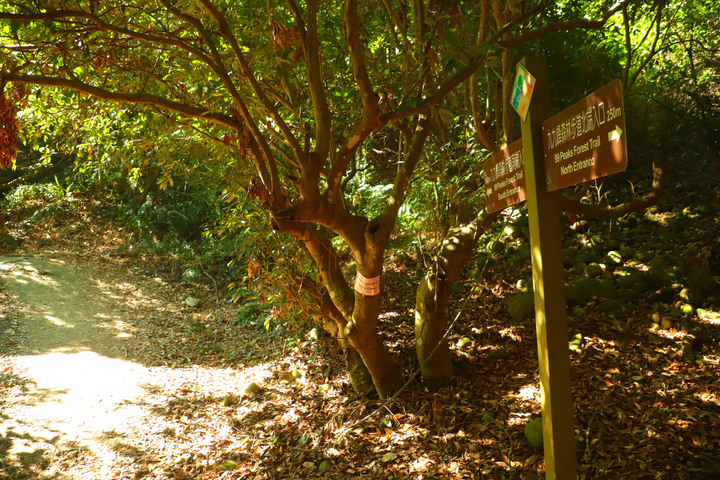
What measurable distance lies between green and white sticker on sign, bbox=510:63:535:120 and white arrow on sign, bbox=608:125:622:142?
1.74 feet

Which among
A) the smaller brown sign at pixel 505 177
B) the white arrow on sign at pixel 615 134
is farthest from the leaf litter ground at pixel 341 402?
the white arrow on sign at pixel 615 134

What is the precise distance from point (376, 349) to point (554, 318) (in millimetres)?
2433

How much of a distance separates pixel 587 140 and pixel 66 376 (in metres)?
5.96

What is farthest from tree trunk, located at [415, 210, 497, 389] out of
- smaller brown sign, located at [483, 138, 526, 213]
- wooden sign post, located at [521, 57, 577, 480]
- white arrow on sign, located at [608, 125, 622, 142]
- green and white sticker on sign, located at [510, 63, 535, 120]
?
white arrow on sign, located at [608, 125, 622, 142]

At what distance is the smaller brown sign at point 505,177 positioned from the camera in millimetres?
2316

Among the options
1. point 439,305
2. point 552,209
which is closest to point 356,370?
point 439,305

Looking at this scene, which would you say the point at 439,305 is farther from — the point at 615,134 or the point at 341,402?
the point at 615,134

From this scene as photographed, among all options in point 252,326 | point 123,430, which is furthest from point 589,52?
point 123,430

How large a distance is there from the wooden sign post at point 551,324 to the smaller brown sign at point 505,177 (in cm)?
22

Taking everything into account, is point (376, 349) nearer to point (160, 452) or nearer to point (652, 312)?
point (160, 452)

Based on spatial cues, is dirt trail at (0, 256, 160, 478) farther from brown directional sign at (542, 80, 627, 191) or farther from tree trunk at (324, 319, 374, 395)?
brown directional sign at (542, 80, 627, 191)

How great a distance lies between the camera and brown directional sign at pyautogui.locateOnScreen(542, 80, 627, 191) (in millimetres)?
1614

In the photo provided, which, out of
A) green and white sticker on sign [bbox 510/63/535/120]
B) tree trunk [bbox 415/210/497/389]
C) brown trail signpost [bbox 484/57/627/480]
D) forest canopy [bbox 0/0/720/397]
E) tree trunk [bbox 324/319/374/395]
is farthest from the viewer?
tree trunk [bbox 324/319/374/395]

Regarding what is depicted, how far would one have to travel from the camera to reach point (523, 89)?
7.07 ft
